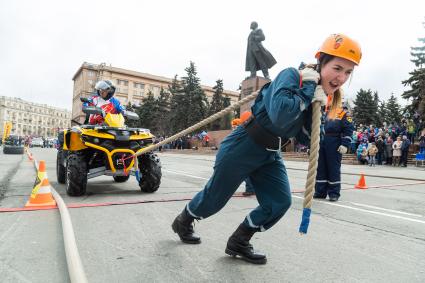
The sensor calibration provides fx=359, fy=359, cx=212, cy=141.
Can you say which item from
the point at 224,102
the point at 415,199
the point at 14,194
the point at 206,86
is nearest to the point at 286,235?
the point at 415,199

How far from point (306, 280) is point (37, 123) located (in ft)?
592

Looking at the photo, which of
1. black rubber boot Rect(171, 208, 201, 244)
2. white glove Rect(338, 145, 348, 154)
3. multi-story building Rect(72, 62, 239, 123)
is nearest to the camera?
black rubber boot Rect(171, 208, 201, 244)

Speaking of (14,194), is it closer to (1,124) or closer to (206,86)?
(206,86)

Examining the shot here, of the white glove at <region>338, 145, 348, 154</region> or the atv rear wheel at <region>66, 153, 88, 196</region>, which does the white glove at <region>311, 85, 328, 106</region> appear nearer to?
the white glove at <region>338, 145, 348, 154</region>

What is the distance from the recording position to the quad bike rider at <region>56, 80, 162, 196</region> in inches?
231

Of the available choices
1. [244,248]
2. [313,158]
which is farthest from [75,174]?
[313,158]

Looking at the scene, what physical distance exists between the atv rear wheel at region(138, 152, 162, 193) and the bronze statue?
48.8ft

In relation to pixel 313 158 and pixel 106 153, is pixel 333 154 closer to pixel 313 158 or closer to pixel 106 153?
pixel 106 153

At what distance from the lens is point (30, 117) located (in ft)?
525

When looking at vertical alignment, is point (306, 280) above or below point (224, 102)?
below

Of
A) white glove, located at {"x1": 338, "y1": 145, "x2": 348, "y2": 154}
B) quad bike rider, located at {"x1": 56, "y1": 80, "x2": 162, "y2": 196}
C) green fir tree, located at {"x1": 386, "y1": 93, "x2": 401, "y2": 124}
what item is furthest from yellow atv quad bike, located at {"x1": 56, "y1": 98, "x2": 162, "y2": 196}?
green fir tree, located at {"x1": 386, "y1": 93, "x2": 401, "y2": 124}

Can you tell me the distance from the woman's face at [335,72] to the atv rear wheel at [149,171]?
4.29 meters

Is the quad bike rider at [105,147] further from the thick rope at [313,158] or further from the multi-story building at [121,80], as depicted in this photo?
the multi-story building at [121,80]

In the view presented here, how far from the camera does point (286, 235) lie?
150 inches
